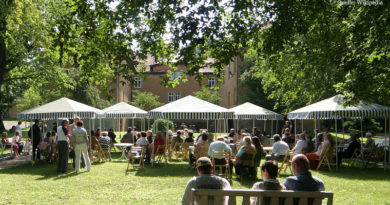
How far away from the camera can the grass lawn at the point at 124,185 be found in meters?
7.86

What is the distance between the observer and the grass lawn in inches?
309

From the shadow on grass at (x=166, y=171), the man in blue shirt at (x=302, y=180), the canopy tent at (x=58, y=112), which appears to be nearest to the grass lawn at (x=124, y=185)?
the shadow on grass at (x=166, y=171)

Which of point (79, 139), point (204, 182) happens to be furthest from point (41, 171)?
point (204, 182)

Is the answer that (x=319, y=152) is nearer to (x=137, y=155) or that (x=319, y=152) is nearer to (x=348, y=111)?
(x=348, y=111)

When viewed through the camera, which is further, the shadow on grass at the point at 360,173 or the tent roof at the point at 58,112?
the tent roof at the point at 58,112

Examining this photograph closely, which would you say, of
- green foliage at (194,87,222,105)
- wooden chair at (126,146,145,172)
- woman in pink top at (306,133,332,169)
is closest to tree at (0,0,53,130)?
wooden chair at (126,146,145,172)

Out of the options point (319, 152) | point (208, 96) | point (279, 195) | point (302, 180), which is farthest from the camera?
point (208, 96)

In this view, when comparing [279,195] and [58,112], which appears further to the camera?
[58,112]

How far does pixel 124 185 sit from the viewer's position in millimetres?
9523

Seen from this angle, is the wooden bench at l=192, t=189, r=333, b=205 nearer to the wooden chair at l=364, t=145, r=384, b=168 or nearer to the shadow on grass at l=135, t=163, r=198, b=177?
the shadow on grass at l=135, t=163, r=198, b=177

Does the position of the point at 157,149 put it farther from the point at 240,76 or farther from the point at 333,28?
the point at 240,76

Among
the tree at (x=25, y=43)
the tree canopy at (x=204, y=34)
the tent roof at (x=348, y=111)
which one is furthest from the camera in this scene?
the tree at (x=25, y=43)

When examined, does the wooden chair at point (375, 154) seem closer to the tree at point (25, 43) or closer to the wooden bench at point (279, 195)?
the wooden bench at point (279, 195)

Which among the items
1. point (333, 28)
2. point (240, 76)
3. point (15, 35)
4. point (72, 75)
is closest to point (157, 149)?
point (333, 28)
